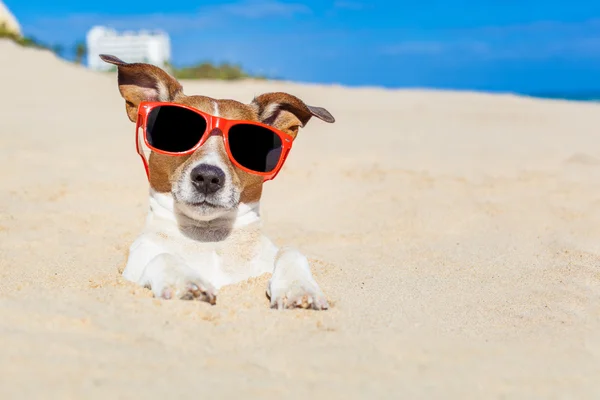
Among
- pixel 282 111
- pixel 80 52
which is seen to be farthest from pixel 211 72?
pixel 282 111

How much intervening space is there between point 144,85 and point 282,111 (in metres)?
1.00

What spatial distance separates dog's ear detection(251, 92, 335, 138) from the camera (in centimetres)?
499

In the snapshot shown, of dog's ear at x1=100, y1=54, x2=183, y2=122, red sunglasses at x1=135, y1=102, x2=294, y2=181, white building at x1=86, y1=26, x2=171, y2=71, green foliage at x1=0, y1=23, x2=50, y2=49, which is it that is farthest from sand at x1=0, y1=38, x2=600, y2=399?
white building at x1=86, y1=26, x2=171, y2=71

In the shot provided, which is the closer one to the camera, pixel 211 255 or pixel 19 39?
pixel 211 255

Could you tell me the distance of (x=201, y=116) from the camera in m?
4.51

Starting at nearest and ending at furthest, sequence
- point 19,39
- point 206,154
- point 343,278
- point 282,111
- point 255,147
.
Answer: point 206,154 → point 255,147 → point 343,278 → point 282,111 → point 19,39

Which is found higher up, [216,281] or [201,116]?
[201,116]

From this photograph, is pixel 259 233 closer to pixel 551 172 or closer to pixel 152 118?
pixel 152 118

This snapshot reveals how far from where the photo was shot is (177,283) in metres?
3.96

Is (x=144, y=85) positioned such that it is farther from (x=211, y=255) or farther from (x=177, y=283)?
→ (x=177, y=283)

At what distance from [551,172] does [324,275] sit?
5.52m

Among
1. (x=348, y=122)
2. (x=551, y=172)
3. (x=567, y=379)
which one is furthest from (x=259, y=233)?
(x=348, y=122)

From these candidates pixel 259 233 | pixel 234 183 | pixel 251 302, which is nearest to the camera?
pixel 251 302

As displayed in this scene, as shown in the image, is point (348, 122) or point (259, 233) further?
point (348, 122)
